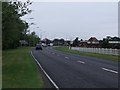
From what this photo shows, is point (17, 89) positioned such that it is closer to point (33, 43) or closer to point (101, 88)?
point (101, 88)

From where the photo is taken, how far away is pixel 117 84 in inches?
575

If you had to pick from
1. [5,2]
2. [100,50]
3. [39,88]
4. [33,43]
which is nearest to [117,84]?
[39,88]

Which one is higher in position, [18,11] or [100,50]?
[18,11]

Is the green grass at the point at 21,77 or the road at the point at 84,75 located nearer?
the road at the point at 84,75

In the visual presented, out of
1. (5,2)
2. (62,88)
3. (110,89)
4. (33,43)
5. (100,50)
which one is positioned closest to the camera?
(110,89)

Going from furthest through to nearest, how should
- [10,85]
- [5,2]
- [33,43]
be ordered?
1. [33,43]
2. [5,2]
3. [10,85]

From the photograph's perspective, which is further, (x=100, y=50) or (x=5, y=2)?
(x=100, y=50)

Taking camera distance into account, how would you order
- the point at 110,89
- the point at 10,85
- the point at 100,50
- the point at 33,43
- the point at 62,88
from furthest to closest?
1. the point at 33,43
2. the point at 100,50
3. the point at 10,85
4. the point at 62,88
5. the point at 110,89

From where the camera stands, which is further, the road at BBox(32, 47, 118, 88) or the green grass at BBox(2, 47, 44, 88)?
the green grass at BBox(2, 47, 44, 88)

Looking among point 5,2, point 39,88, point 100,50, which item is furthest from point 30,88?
point 100,50

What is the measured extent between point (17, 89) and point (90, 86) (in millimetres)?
2852

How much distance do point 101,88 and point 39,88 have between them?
257cm

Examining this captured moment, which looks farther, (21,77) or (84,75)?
(84,75)

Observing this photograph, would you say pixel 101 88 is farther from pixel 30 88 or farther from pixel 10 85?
pixel 10 85
